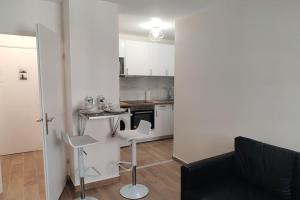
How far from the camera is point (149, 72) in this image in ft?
15.9

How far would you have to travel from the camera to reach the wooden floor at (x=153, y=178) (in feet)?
8.81

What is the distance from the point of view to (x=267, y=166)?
195cm

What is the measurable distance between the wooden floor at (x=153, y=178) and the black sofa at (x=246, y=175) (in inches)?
29.2

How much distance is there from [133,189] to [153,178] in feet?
1.65

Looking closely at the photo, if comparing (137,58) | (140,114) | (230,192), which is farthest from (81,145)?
(137,58)

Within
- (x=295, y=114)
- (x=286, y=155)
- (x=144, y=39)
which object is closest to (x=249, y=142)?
(x=286, y=155)

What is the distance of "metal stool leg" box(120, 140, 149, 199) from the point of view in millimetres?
2623

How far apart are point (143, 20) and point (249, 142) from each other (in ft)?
8.26

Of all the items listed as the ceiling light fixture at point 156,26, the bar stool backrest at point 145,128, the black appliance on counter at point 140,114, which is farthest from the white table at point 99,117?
the ceiling light fixture at point 156,26

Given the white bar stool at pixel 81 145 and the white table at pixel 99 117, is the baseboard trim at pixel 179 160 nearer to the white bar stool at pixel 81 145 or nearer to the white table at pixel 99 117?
the white table at pixel 99 117

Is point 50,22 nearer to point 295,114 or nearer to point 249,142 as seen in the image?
point 249,142

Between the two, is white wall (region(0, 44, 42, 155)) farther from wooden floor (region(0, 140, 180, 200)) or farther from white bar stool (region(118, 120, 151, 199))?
white bar stool (region(118, 120, 151, 199))

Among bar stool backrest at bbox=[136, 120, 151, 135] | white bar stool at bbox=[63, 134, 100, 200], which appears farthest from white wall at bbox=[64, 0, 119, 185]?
bar stool backrest at bbox=[136, 120, 151, 135]

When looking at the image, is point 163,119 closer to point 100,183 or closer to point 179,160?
point 179,160
